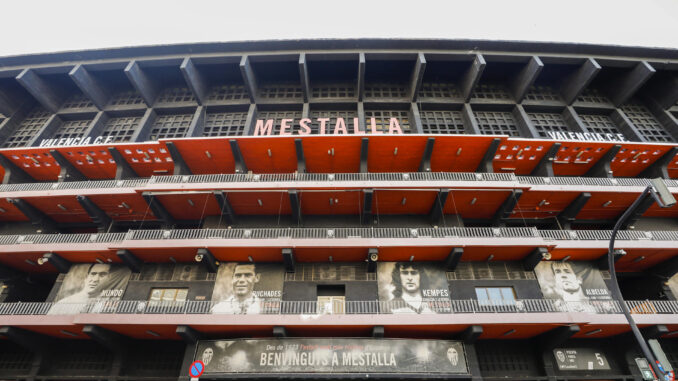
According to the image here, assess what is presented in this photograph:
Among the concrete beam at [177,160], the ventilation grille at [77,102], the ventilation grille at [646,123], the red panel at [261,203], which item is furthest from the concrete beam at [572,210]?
the ventilation grille at [77,102]

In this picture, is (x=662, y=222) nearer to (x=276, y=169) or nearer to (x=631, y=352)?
(x=631, y=352)

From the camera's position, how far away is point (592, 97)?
26984mm

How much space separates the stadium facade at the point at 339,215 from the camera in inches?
643

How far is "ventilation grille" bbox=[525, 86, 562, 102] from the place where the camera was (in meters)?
26.3

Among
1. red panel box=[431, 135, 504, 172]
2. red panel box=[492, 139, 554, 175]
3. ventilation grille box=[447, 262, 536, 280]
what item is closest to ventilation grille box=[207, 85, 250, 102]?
red panel box=[431, 135, 504, 172]

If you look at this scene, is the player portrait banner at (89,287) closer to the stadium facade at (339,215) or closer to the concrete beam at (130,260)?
the stadium facade at (339,215)

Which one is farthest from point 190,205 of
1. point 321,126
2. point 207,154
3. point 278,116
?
point 321,126

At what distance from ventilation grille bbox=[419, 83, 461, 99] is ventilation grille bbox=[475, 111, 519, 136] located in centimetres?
261

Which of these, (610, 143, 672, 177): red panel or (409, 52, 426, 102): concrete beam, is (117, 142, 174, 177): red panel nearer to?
(409, 52, 426, 102): concrete beam

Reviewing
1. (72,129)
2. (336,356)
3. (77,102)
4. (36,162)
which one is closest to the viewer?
(336,356)

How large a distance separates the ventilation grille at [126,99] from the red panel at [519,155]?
95.8 ft

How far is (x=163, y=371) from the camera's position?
57.8 feet

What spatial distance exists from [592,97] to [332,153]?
78.6ft

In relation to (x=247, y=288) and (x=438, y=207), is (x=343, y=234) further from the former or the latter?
(x=247, y=288)
